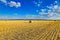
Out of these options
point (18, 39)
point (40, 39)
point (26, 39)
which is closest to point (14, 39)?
point (18, 39)

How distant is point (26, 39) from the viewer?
29.5ft

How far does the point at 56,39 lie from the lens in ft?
28.8

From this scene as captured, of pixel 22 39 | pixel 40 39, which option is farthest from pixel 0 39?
pixel 40 39

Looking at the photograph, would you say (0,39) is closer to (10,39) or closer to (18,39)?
(10,39)

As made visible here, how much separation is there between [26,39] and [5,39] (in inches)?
56.9

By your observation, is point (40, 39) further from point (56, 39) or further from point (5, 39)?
point (5, 39)

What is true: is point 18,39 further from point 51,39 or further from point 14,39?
point 51,39

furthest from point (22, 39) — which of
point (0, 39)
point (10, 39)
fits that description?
point (0, 39)

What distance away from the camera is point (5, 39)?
9.02 m

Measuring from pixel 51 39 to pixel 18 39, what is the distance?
224 cm

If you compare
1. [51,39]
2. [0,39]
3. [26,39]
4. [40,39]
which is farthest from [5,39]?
[51,39]

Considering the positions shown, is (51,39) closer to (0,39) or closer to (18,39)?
(18,39)

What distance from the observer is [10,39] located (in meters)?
9.02

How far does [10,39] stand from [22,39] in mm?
826
